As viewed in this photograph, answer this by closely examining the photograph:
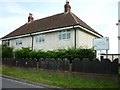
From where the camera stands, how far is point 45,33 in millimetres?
22766

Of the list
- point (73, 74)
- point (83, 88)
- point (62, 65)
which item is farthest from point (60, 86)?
point (62, 65)

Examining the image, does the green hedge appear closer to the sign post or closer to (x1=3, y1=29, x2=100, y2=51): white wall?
the sign post

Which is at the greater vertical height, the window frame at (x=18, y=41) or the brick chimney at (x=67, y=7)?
the brick chimney at (x=67, y=7)

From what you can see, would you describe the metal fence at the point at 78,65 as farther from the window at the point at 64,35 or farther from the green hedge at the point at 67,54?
the window at the point at 64,35

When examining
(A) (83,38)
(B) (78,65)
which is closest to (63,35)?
(A) (83,38)

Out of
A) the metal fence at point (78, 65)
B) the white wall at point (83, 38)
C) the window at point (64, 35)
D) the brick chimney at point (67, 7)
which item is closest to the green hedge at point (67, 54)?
the metal fence at point (78, 65)

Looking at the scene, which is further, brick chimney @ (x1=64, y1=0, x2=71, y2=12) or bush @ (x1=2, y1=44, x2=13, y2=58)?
brick chimney @ (x1=64, y1=0, x2=71, y2=12)

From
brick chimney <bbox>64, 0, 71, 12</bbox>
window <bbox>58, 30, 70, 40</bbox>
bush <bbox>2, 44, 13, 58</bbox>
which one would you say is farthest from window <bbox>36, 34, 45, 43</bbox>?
brick chimney <bbox>64, 0, 71, 12</bbox>

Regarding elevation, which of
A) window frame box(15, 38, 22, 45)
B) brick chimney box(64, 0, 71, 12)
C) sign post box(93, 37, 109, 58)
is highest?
brick chimney box(64, 0, 71, 12)

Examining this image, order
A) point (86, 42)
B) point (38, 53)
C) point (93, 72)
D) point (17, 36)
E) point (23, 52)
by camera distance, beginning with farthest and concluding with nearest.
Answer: point (17, 36), point (86, 42), point (23, 52), point (38, 53), point (93, 72)

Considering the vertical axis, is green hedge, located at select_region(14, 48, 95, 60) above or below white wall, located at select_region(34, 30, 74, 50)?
below

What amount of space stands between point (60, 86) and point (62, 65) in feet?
14.3

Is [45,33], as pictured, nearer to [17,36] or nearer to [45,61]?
[17,36]

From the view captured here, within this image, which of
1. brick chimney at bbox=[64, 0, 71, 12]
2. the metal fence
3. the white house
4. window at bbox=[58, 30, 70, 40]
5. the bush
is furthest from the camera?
brick chimney at bbox=[64, 0, 71, 12]
